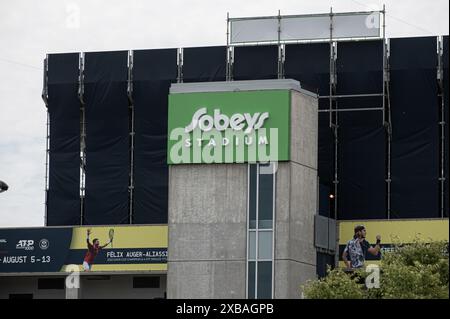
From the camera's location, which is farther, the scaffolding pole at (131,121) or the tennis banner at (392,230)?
the scaffolding pole at (131,121)

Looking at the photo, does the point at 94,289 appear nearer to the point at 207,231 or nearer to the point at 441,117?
the point at 207,231

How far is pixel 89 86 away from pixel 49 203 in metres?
7.99

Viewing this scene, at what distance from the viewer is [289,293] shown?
68.1 meters

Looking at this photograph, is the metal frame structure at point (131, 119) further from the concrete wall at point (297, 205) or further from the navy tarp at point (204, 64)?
the concrete wall at point (297, 205)


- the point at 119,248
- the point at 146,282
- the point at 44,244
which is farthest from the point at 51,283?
the point at 146,282

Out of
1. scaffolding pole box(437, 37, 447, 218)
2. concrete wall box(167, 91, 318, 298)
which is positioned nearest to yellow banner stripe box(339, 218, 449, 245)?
scaffolding pole box(437, 37, 447, 218)

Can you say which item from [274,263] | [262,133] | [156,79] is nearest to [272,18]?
[156,79]

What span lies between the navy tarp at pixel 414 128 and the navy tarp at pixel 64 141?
2056 cm

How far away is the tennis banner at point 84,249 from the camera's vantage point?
78.6 m

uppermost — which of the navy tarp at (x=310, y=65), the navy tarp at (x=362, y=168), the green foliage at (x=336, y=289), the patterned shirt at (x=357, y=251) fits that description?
the navy tarp at (x=310, y=65)

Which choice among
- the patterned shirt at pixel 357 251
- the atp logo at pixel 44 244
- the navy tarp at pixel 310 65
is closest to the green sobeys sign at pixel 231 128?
the patterned shirt at pixel 357 251

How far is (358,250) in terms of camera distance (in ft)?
246

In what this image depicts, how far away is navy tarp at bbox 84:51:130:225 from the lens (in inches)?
3253

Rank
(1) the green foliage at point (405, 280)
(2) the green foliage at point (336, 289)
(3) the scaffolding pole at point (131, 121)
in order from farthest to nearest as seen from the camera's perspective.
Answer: (3) the scaffolding pole at point (131, 121)
(2) the green foliage at point (336, 289)
(1) the green foliage at point (405, 280)
